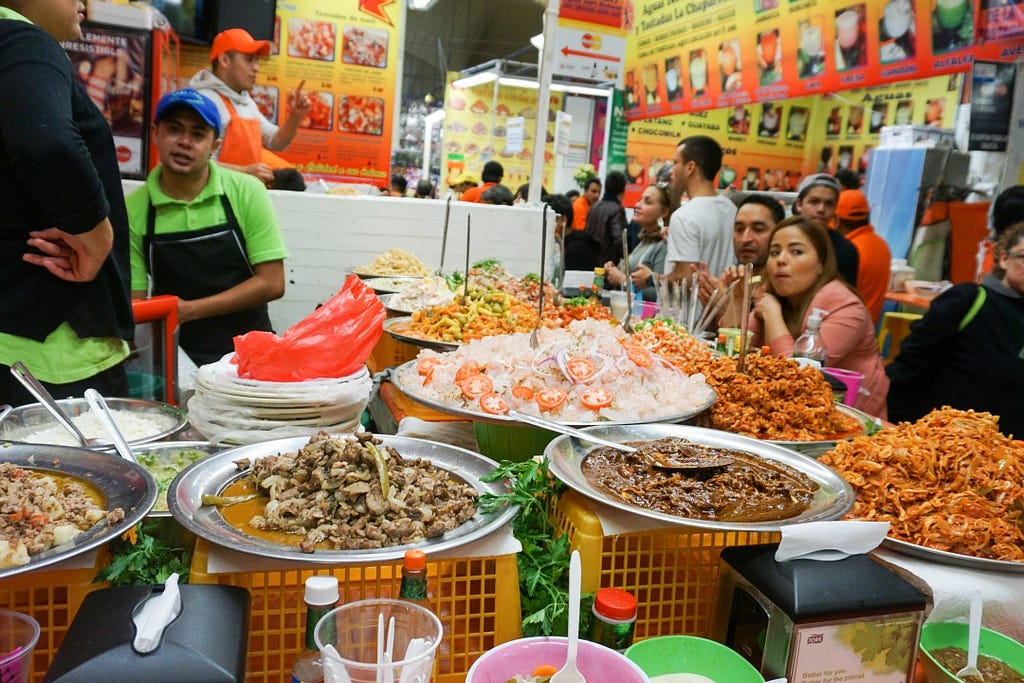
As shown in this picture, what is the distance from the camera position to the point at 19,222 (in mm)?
2127

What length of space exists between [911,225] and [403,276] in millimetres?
8832

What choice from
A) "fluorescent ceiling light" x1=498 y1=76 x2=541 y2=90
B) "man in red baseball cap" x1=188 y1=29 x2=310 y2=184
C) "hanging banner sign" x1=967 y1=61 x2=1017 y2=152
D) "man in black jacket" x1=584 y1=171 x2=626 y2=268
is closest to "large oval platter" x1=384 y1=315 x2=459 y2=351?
"man in red baseball cap" x1=188 y1=29 x2=310 y2=184

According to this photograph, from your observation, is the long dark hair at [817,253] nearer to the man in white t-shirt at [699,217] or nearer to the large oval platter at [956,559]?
the man in white t-shirt at [699,217]

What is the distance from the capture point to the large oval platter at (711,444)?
1.33m

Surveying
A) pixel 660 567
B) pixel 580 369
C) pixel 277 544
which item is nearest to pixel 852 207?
pixel 580 369

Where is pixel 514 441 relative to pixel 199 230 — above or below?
below

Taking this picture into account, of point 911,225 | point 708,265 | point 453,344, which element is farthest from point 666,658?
point 911,225

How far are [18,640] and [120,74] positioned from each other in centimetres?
530

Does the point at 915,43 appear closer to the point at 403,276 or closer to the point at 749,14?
the point at 749,14

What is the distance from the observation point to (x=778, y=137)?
16.3 metres

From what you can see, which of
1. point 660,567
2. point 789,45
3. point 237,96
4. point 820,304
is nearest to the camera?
point 660,567

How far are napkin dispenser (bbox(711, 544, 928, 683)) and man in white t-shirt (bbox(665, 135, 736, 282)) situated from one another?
3.82 metres

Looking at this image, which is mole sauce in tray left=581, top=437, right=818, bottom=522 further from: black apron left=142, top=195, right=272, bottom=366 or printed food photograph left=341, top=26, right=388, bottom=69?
printed food photograph left=341, top=26, right=388, bottom=69

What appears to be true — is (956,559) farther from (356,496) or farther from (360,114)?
(360,114)
